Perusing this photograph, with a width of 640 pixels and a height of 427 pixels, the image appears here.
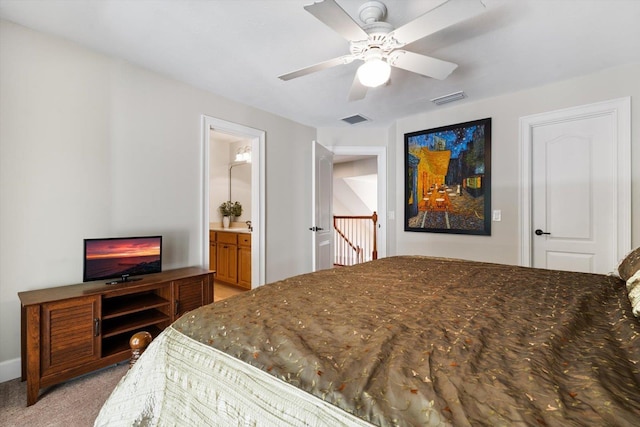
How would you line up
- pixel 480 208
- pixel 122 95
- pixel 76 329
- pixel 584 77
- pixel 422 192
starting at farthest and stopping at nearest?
1. pixel 422 192
2. pixel 480 208
3. pixel 584 77
4. pixel 122 95
5. pixel 76 329

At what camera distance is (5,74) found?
1.99 m

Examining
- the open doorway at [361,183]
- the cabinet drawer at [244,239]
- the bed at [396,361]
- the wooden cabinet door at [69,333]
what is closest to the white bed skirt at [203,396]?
the bed at [396,361]

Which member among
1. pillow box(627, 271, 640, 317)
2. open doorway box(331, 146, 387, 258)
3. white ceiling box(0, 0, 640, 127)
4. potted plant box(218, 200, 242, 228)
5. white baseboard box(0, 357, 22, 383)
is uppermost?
white ceiling box(0, 0, 640, 127)

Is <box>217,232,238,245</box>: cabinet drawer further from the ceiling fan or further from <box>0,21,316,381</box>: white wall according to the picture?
the ceiling fan

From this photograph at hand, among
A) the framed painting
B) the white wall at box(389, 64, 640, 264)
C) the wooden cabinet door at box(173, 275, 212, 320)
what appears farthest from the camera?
the framed painting

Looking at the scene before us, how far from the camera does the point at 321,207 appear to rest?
4043mm

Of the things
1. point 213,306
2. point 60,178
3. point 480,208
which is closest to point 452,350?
point 213,306

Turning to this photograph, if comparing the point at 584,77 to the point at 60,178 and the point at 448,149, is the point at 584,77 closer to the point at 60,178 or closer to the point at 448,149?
the point at 448,149

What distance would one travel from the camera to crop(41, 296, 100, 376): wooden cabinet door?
1821mm

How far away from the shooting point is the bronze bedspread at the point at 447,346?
0.56 meters

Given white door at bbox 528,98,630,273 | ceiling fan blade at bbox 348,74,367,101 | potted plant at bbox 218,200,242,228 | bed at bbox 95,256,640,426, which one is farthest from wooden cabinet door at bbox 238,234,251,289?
white door at bbox 528,98,630,273

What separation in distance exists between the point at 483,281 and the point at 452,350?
2.81 ft

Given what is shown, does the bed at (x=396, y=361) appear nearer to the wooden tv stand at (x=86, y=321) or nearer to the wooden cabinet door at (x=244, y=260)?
the wooden tv stand at (x=86, y=321)

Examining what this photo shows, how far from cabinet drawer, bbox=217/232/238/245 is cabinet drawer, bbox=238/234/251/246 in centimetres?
10
